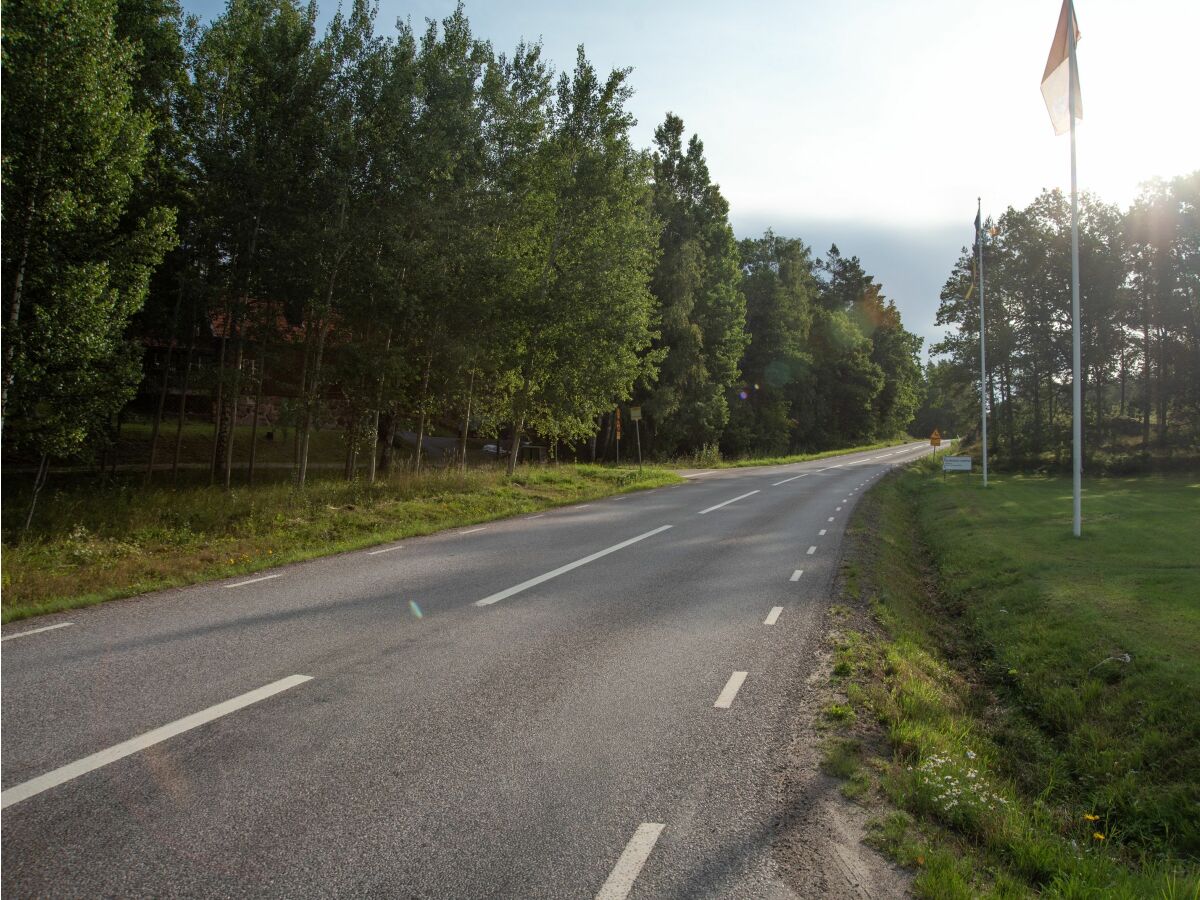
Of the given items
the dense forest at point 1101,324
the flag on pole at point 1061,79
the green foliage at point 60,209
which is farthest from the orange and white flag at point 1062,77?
the dense forest at point 1101,324

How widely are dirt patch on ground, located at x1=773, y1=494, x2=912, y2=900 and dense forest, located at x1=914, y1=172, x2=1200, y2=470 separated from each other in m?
43.1

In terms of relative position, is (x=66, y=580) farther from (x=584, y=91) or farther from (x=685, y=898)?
(x=584, y=91)

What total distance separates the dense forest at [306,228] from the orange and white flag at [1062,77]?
13.1 meters

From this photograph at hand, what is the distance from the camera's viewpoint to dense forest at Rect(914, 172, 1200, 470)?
4156 centimetres

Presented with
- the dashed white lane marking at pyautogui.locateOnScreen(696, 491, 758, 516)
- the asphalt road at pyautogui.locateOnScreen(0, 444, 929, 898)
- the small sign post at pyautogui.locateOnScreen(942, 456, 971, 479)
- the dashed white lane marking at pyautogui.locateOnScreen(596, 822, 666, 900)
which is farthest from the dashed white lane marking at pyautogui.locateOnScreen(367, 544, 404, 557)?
the small sign post at pyautogui.locateOnScreen(942, 456, 971, 479)

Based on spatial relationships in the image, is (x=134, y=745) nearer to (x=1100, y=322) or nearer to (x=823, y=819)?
(x=823, y=819)

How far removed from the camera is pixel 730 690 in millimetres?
5961

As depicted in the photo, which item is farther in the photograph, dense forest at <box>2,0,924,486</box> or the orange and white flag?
the orange and white flag

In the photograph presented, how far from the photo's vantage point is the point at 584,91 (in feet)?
85.7

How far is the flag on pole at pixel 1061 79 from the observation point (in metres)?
15.2

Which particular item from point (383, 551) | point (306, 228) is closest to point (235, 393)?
point (306, 228)

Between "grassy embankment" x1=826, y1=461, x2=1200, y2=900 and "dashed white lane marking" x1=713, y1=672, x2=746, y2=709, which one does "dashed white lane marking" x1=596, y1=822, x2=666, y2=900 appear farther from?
"dashed white lane marking" x1=713, y1=672, x2=746, y2=709

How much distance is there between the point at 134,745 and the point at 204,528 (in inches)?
395

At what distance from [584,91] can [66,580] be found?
74.2 feet
